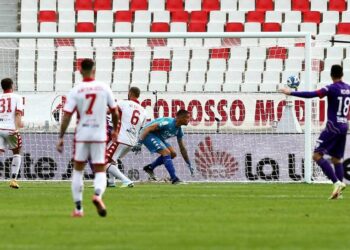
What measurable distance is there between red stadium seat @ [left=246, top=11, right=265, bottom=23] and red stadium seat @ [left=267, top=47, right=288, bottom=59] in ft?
10.9

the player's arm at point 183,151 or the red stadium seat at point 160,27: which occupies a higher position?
the red stadium seat at point 160,27

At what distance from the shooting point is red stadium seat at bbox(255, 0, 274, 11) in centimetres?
3472

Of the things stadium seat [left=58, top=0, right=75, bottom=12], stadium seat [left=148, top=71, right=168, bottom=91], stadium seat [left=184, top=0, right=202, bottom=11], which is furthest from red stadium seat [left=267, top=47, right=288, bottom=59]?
stadium seat [left=58, top=0, right=75, bottom=12]

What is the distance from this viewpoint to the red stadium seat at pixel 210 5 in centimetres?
3482

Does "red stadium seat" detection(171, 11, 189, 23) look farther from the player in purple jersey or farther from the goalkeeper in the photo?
the player in purple jersey

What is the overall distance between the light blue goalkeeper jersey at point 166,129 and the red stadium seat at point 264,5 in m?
11.0

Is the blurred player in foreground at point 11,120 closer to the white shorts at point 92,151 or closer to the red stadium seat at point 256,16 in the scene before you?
the white shorts at point 92,151

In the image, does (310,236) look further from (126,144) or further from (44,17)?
(44,17)

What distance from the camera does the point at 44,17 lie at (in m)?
34.5

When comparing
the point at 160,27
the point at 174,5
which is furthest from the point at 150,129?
the point at 174,5

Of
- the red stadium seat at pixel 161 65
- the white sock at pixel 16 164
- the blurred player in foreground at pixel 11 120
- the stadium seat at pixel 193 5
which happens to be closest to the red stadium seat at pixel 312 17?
the stadium seat at pixel 193 5

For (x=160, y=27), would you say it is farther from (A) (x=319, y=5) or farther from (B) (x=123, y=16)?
(A) (x=319, y=5)

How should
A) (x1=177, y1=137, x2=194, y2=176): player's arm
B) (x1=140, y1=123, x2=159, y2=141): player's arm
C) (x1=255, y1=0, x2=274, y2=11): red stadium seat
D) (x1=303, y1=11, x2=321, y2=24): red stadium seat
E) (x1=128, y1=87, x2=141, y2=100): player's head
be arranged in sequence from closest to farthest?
(x1=128, y1=87, x2=141, y2=100): player's head < (x1=140, y1=123, x2=159, y2=141): player's arm < (x1=177, y1=137, x2=194, y2=176): player's arm < (x1=303, y1=11, x2=321, y2=24): red stadium seat < (x1=255, y1=0, x2=274, y2=11): red stadium seat

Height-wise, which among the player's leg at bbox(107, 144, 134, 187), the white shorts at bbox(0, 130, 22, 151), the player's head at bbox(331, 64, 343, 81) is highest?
the player's head at bbox(331, 64, 343, 81)
